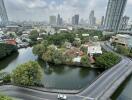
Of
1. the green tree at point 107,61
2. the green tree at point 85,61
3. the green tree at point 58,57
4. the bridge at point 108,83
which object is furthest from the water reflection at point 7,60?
the bridge at point 108,83

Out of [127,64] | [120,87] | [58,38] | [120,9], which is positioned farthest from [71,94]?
[120,9]

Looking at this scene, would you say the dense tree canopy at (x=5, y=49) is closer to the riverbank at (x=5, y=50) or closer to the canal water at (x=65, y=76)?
the riverbank at (x=5, y=50)

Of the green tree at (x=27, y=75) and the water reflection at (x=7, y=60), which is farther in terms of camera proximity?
the water reflection at (x=7, y=60)

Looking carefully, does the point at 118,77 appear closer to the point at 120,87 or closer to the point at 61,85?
the point at 120,87

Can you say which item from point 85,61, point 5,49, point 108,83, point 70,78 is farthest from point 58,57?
point 5,49

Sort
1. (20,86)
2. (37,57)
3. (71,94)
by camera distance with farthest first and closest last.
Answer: (37,57), (20,86), (71,94)

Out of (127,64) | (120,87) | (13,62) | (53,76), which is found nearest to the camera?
(120,87)
